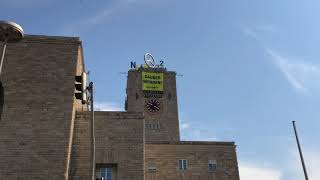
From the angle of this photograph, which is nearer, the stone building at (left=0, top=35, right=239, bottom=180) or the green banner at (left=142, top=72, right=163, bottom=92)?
the stone building at (left=0, top=35, right=239, bottom=180)

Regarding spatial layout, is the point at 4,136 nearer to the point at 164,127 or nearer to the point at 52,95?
the point at 52,95

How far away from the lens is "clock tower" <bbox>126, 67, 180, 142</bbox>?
60031 millimetres

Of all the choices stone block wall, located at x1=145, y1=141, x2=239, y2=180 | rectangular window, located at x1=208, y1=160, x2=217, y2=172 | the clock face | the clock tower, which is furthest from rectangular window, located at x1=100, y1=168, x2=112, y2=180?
the clock face

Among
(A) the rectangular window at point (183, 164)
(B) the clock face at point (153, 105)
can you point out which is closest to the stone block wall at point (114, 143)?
(A) the rectangular window at point (183, 164)

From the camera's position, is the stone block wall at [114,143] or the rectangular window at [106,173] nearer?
the stone block wall at [114,143]

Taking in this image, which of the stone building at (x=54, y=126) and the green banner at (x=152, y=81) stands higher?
the green banner at (x=152, y=81)

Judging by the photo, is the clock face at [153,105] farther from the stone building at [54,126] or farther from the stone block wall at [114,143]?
the stone block wall at [114,143]

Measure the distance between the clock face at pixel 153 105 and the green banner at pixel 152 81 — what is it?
6.22 ft

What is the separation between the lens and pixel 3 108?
18312 mm

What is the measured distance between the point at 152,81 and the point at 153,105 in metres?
3.93

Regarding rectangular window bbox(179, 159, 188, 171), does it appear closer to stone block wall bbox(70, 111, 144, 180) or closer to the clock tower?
stone block wall bbox(70, 111, 144, 180)

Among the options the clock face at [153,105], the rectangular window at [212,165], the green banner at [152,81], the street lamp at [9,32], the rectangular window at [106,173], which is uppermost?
the green banner at [152,81]

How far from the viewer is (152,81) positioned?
63625 mm

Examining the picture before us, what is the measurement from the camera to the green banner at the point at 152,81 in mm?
62984
